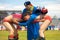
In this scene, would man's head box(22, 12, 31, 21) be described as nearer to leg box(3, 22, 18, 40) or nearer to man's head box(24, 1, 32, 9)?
man's head box(24, 1, 32, 9)

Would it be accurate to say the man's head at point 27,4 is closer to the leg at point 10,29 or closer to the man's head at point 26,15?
the man's head at point 26,15

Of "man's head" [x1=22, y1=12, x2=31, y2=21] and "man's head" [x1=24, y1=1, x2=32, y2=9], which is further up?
"man's head" [x1=24, y1=1, x2=32, y2=9]

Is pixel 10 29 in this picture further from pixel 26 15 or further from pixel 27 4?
pixel 27 4

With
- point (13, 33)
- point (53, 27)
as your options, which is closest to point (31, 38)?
point (13, 33)

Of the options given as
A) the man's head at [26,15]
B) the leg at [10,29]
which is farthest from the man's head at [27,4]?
the leg at [10,29]

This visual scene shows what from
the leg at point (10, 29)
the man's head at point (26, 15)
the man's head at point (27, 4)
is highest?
the man's head at point (27, 4)

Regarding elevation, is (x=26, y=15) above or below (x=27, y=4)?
below

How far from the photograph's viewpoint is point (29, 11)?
509 cm

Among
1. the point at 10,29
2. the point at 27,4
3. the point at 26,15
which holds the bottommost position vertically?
the point at 10,29

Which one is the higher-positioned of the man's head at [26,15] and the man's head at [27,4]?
the man's head at [27,4]

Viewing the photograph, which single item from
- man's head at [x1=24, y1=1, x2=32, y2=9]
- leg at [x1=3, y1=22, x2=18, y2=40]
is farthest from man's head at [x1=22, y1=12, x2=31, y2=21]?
leg at [x1=3, y1=22, x2=18, y2=40]

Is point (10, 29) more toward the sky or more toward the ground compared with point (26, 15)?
more toward the ground

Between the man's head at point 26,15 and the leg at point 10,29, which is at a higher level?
the man's head at point 26,15

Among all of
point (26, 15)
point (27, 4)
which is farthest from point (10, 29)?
point (27, 4)
